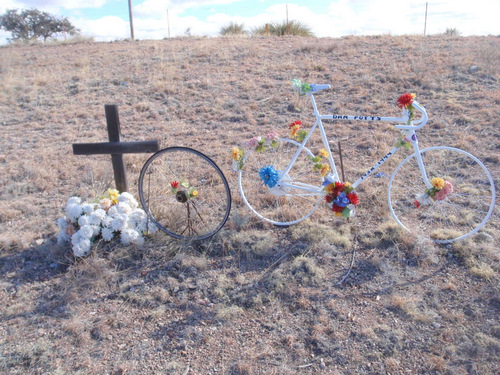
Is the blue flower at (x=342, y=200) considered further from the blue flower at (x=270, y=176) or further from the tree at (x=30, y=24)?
the tree at (x=30, y=24)

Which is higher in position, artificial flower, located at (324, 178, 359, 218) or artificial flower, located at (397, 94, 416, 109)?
artificial flower, located at (397, 94, 416, 109)

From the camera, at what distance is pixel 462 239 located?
152 inches

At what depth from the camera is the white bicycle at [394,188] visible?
3.79 meters

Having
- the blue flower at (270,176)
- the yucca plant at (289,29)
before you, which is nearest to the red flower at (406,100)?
the blue flower at (270,176)

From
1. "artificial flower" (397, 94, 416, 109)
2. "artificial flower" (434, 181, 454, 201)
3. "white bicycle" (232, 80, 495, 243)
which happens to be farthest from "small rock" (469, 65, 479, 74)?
"artificial flower" (434, 181, 454, 201)

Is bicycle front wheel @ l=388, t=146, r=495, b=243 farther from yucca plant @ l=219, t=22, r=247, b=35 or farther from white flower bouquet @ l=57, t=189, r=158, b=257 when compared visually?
yucca plant @ l=219, t=22, r=247, b=35

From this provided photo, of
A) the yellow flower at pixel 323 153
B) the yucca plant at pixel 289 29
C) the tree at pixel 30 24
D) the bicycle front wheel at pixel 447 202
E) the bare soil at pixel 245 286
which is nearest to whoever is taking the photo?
the bare soil at pixel 245 286

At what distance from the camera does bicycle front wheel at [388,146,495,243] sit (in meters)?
3.92

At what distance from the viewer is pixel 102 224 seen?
394cm

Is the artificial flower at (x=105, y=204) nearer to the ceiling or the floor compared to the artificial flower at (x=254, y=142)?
nearer to the floor

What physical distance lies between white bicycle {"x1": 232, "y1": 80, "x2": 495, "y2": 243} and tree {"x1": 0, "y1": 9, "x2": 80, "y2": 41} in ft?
78.5

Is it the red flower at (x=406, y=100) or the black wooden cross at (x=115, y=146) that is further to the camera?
the black wooden cross at (x=115, y=146)

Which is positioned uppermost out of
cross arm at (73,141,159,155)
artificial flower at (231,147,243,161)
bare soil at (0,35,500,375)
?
cross arm at (73,141,159,155)

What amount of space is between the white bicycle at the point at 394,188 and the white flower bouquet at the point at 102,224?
1131mm
